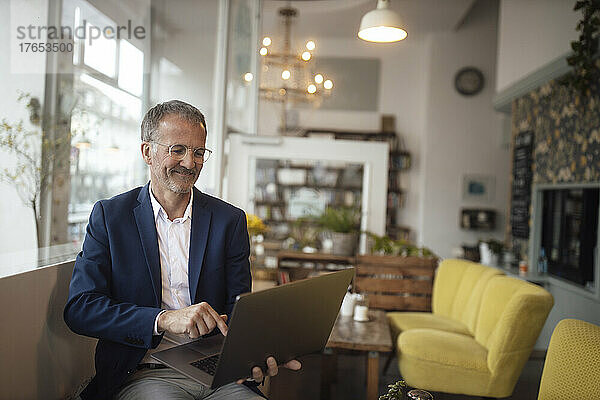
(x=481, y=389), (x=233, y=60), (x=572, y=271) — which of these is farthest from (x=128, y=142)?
(x=572, y=271)

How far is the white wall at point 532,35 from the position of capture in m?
4.81

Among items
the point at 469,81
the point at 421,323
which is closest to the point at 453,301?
the point at 421,323

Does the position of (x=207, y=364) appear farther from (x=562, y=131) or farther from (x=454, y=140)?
(x=454, y=140)

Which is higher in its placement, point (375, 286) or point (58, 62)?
point (58, 62)

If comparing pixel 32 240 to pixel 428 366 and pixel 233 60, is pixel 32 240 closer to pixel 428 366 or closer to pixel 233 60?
pixel 428 366

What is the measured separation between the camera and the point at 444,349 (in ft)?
9.89

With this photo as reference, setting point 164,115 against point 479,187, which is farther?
point 479,187

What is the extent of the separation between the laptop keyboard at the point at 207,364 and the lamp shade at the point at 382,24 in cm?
231

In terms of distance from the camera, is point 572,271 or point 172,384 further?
point 572,271

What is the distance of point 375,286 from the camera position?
4.16 meters

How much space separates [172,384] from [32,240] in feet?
2.57

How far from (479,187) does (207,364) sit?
288 inches

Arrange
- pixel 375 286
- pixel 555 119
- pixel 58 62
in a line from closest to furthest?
pixel 58 62, pixel 375 286, pixel 555 119

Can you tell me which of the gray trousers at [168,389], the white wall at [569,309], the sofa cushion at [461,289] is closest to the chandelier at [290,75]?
the sofa cushion at [461,289]
